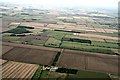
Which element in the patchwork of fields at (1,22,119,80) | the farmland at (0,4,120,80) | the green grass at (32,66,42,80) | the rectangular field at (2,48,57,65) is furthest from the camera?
the rectangular field at (2,48,57,65)

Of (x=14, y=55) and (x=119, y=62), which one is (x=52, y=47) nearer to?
(x=14, y=55)

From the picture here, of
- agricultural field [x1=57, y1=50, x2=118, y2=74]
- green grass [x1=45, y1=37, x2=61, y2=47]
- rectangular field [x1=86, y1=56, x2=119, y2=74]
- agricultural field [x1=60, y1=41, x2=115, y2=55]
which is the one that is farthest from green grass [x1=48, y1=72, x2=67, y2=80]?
green grass [x1=45, y1=37, x2=61, y2=47]

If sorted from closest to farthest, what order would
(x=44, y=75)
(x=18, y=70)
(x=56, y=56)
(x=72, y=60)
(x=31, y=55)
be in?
(x=44, y=75)
(x=18, y=70)
(x=72, y=60)
(x=31, y=55)
(x=56, y=56)

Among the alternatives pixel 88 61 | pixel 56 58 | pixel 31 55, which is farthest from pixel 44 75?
pixel 88 61

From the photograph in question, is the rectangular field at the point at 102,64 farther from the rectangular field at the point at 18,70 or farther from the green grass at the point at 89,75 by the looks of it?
the rectangular field at the point at 18,70

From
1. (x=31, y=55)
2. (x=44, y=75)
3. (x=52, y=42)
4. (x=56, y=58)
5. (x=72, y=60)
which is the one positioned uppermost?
(x=52, y=42)

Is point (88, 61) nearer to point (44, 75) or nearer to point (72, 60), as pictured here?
point (72, 60)

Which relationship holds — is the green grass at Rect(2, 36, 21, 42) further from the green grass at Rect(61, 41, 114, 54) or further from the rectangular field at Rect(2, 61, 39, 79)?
the rectangular field at Rect(2, 61, 39, 79)
